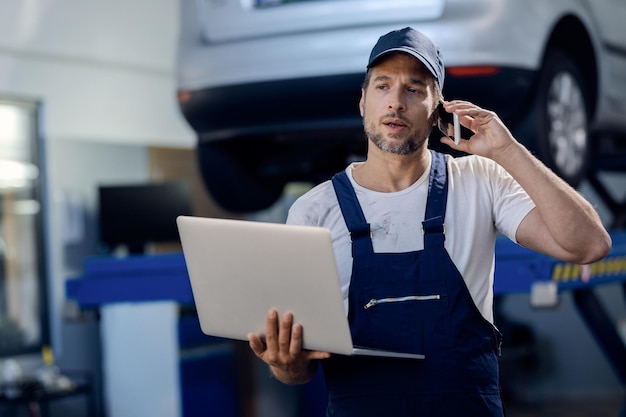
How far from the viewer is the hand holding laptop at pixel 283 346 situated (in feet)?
5.00

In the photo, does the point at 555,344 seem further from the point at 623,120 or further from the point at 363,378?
the point at 363,378

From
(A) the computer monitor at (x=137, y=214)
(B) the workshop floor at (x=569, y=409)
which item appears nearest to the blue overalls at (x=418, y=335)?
(A) the computer monitor at (x=137, y=214)

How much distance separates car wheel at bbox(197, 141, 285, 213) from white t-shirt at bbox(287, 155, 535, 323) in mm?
1868

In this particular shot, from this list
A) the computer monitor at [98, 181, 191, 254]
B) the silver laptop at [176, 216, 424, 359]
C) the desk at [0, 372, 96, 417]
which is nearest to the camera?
the silver laptop at [176, 216, 424, 359]

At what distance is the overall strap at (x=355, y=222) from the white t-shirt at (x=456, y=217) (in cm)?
2

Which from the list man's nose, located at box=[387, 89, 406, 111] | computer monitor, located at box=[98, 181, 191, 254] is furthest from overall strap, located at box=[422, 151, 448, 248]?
computer monitor, located at box=[98, 181, 191, 254]

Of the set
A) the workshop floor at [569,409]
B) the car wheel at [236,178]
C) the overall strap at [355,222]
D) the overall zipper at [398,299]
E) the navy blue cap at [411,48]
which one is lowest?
the workshop floor at [569,409]

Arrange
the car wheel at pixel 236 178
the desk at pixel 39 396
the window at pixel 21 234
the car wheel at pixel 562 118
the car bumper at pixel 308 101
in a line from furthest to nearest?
the window at pixel 21 234 < the desk at pixel 39 396 < the car wheel at pixel 236 178 < the car wheel at pixel 562 118 < the car bumper at pixel 308 101

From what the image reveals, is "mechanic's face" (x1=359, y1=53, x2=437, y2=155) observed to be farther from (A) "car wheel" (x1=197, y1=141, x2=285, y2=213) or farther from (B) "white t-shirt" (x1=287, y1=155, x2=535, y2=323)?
(A) "car wheel" (x1=197, y1=141, x2=285, y2=213)

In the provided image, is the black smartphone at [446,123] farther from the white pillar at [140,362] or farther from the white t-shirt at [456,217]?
the white pillar at [140,362]

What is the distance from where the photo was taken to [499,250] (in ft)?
9.38

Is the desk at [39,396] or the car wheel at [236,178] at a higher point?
the car wheel at [236,178]

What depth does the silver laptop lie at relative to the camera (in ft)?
4.82

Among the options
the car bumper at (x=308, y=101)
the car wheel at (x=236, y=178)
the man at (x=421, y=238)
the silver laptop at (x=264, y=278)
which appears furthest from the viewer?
the car wheel at (x=236, y=178)
